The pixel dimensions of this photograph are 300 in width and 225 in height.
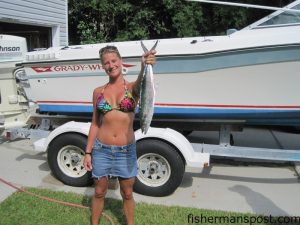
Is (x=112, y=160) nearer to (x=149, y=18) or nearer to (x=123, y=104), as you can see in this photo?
(x=123, y=104)

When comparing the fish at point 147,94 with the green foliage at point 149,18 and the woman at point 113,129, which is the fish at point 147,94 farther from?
the green foliage at point 149,18

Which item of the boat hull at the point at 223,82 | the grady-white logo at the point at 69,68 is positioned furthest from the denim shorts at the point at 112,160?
the grady-white logo at the point at 69,68

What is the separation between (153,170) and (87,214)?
1.03 m

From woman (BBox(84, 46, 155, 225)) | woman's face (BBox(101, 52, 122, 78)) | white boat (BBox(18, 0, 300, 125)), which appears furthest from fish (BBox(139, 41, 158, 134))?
white boat (BBox(18, 0, 300, 125))

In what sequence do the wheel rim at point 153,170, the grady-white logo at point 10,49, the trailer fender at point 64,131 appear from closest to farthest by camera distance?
the wheel rim at point 153,170, the trailer fender at point 64,131, the grady-white logo at point 10,49

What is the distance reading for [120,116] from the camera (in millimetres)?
3553

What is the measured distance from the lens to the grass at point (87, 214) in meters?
4.34

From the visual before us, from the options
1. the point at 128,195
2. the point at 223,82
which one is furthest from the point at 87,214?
the point at 223,82

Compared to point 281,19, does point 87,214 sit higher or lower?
lower

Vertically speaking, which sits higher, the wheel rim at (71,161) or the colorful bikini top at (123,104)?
the colorful bikini top at (123,104)

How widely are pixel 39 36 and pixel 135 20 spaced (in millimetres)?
5300

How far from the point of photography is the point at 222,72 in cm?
510

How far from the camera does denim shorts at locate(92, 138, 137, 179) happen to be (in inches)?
142

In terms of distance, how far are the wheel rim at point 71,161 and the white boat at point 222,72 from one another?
2.35 feet
